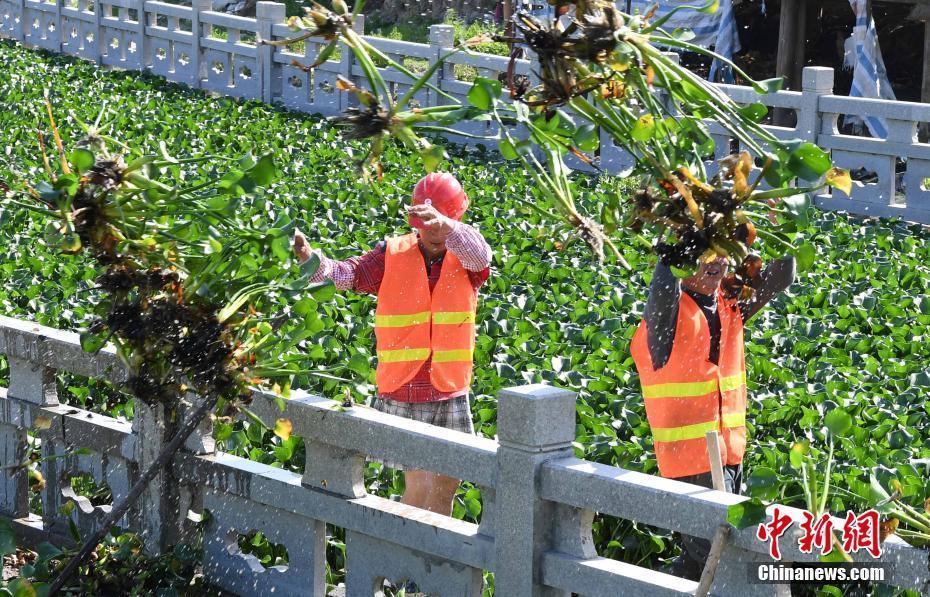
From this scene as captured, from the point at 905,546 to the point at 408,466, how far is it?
63.2 inches

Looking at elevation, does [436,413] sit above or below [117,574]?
above

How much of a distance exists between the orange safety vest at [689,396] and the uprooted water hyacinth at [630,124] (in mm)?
1424

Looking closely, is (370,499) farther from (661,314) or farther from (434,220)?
(661,314)

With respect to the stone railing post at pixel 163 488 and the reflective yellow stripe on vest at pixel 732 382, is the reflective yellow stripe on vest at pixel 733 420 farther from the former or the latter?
the stone railing post at pixel 163 488

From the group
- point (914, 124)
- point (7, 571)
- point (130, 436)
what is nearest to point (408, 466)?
point (130, 436)

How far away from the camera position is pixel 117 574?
4816 mm

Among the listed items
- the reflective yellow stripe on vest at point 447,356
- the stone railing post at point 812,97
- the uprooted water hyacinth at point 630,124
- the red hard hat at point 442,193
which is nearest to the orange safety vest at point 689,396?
the reflective yellow stripe on vest at point 447,356

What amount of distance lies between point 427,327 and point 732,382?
1183mm

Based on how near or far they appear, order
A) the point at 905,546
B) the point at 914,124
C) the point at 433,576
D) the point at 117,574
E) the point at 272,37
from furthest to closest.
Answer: the point at 272,37 < the point at 914,124 < the point at 117,574 < the point at 433,576 < the point at 905,546

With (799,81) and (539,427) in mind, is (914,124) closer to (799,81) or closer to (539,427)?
(799,81)

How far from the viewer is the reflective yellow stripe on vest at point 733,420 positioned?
183 inches

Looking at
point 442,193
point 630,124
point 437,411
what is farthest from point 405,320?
point 630,124

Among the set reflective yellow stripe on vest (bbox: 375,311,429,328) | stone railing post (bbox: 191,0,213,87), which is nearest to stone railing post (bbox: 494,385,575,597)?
reflective yellow stripe on vest (bbox: 375,311,429,328)

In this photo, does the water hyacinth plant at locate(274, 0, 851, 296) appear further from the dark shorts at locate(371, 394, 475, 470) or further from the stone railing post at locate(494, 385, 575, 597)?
the dark shorts at locate(371, 394, 475, 470)
